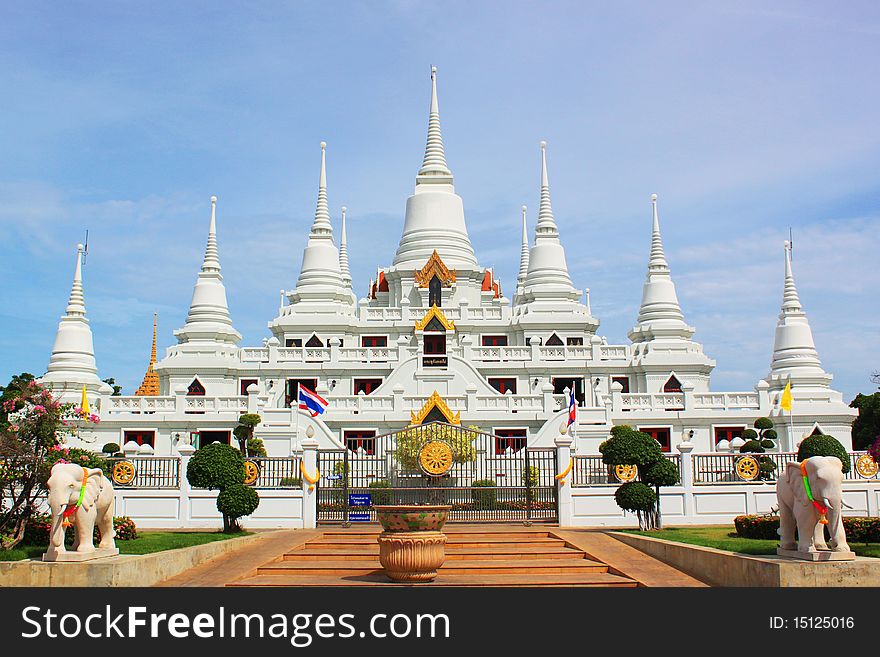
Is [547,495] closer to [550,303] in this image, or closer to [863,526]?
[863,526]

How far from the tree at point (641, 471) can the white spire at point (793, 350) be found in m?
23.1

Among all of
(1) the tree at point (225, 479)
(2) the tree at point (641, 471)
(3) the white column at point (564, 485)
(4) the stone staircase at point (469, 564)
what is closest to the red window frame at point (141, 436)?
(1) the tree at point (225, 479)

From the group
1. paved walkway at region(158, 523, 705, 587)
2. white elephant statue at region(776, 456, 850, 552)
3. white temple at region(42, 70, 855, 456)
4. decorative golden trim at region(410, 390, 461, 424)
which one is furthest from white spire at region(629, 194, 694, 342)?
white elephant statue at region(776, 456, 850, 552)

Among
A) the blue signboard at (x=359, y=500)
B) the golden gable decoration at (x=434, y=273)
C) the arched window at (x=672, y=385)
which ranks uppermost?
the golden gable decoration at (x=434, y=273)

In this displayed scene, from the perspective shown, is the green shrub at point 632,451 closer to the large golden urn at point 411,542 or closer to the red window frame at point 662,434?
the large golden urn at point 411,542

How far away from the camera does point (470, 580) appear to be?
17.8m

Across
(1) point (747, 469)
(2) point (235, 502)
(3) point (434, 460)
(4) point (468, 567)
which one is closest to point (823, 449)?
(1) point (747, 469)

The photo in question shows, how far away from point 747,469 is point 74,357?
3728cm

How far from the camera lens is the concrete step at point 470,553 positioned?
21.0 metres

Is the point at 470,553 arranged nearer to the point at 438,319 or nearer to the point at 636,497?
the point at 636,497

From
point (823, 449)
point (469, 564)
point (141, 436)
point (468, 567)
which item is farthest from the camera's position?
point (141, 436)

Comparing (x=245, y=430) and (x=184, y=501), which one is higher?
(x=245, y=430)

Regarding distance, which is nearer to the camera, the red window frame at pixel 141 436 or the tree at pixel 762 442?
the tree at pixel 762 442
